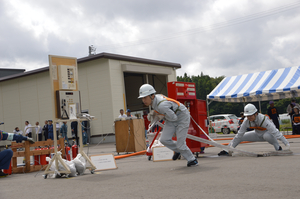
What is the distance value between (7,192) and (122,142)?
7.81 meters

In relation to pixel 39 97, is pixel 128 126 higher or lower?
lower

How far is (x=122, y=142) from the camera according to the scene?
13.5m

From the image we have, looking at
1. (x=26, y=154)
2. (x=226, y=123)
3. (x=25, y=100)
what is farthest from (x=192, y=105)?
(x=25, y=100)

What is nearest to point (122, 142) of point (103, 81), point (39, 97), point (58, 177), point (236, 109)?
point (58, 177)

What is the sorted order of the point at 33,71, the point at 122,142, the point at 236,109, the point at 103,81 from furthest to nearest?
the point at 236,109 < the point at 33,71 < the point at 103,81 < the point at 122,142

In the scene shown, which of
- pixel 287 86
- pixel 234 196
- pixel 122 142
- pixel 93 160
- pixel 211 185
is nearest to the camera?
pixel 234 196

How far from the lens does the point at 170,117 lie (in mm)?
7078

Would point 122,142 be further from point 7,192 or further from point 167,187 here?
point 167,187

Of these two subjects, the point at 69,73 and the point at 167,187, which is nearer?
the point at 167,187

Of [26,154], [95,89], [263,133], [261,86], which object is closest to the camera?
[263,133]

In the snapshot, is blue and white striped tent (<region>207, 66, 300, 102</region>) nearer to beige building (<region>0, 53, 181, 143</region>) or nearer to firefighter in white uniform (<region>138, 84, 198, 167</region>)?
beige building (<region>0, 53, 181, 143</region>)

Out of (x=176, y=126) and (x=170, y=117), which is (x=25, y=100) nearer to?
(x=176, y=126)

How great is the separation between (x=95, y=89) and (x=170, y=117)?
19349 mm

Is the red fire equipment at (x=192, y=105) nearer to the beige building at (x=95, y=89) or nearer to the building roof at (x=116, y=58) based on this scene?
the beige building at (x=95, y=89)
